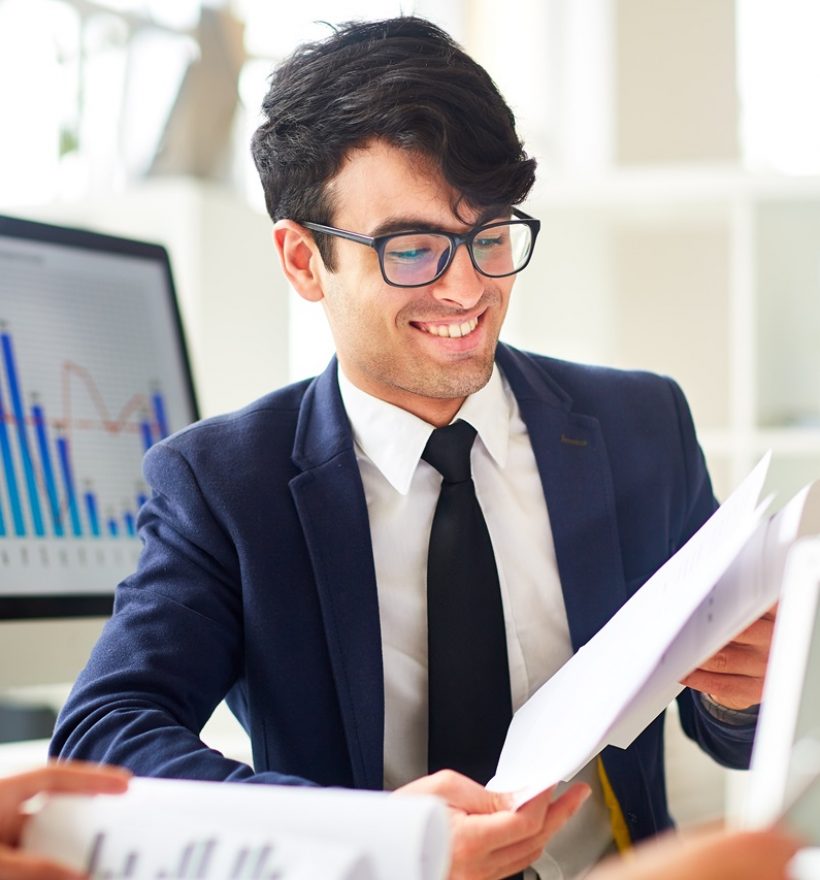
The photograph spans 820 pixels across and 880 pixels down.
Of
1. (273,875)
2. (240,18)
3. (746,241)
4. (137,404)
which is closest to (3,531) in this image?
(137,404)

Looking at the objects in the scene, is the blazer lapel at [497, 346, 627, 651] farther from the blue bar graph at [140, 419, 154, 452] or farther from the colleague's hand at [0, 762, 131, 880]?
the colleague's hand at [0, 762, 131, 880]

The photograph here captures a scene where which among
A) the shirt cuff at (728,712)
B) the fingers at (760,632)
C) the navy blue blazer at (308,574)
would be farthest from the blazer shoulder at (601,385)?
the fingers at (760,632)

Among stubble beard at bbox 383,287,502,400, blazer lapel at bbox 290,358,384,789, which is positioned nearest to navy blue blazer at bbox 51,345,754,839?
blazer lapel at bbox 290,358,384,789

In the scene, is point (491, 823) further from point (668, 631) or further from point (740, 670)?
point (740, 670)

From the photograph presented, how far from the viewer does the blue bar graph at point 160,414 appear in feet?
6.58

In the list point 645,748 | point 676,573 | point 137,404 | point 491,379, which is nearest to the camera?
point 676,573

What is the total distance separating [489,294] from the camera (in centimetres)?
156

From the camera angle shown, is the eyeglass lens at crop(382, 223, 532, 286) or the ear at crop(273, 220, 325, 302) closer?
the eyeglass lens at crop(382, 223, 532, 286)

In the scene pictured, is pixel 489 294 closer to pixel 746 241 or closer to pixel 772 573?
pixel 772 573

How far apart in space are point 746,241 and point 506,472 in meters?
1.67

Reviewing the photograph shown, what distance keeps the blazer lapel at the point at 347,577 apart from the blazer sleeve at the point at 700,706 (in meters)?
0.39

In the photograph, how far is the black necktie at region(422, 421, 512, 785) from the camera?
1.45 m

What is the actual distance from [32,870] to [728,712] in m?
0.84

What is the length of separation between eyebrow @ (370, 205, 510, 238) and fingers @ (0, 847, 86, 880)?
91 centimetres
